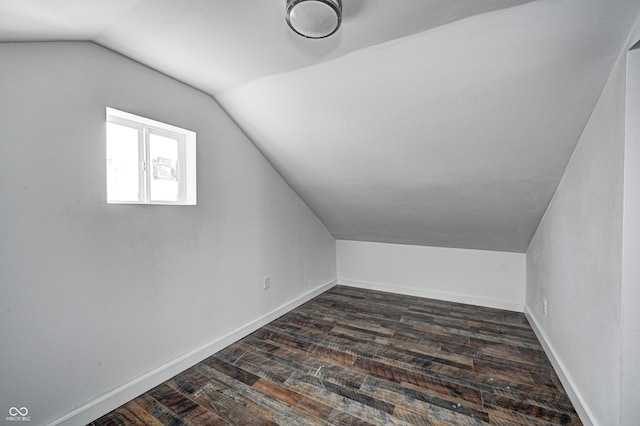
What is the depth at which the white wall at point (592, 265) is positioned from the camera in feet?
3.95

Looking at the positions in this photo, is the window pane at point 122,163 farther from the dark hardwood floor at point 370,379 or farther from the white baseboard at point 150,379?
the dark hardwood floor at point 370,379

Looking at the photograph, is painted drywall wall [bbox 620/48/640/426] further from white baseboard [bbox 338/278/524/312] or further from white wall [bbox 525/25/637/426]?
white baseboard [bbox 338/278/524/312]

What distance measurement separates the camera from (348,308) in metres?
3.23

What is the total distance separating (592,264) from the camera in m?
1.45

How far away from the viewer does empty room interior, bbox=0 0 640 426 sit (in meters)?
1.23

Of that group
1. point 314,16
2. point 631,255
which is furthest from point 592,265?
point 314,16

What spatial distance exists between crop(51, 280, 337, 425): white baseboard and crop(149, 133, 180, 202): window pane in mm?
1162

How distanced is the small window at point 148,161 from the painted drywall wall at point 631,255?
2.39 m

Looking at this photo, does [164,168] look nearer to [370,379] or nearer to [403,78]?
[403,78]

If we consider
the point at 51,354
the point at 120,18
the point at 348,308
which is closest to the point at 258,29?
the point at 120,18

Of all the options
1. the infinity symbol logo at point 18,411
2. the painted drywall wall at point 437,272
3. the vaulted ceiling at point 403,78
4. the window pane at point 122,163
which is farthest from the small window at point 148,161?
the painted drywall wall at point 437,272

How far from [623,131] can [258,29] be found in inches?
65.9

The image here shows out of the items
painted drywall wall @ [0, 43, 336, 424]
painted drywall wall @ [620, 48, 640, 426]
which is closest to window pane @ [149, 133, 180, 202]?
painted drywall wall @ [0, 43, 336, 424]

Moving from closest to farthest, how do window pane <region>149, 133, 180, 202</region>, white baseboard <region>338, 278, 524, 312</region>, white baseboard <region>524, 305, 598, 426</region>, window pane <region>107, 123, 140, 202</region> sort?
1. white baseboard <region>524, 305, 598, 426</region>
2. window pane <region>107, 123, 140, 202</region>
3. window pane <region>149, 133, 180, 202</region>
4. white baseboard <region>338, 278, 524, 312</region>
